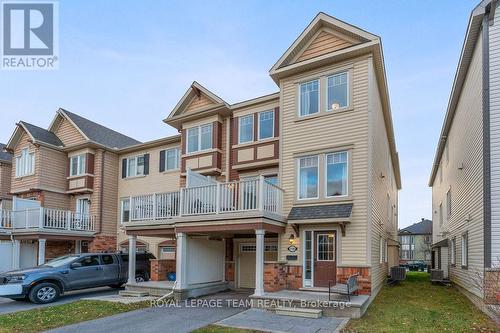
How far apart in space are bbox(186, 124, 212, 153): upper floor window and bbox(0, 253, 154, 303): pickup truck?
5.76 m

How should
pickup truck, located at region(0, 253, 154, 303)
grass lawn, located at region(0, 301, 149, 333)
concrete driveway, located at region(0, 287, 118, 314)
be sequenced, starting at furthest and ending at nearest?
pickup truck, located at region(0, 253, 154, 303) < concrete driveway, located at region(0, 287, 118, 314) < grass lawn, located at region(0, 301, 149, 333)

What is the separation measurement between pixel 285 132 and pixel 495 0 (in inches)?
297

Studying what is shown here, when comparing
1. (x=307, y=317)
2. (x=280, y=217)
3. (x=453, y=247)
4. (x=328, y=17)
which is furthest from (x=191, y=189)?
(x=453, y=247)

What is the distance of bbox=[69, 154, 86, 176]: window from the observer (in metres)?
21.5

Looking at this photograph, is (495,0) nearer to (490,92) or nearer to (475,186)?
(490,92)

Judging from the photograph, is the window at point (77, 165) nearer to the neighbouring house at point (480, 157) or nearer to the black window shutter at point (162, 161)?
the black window shutter at point (162, 161)

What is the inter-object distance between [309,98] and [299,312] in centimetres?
751

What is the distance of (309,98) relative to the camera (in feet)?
44.4

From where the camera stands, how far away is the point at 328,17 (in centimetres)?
1332

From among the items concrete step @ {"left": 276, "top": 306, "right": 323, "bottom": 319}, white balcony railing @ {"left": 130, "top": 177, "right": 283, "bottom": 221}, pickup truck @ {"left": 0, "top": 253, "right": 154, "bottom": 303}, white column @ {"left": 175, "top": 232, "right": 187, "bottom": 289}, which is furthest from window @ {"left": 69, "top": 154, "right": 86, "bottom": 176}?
concrete step @ {"left": 276, "top": 306, "right": 323, "bottom": 319}

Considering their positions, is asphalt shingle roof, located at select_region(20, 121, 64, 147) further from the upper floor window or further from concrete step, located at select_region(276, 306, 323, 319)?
concrete step, located at select_region(276, 306, 323, 319)

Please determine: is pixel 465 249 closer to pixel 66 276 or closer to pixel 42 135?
pixel 66 276

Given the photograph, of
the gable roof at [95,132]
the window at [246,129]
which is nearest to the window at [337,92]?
the window at [246,129]

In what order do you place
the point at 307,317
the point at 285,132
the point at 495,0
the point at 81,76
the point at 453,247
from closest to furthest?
1. the point at 307,317
2. the point at 495,0
3. the point at 285,132
4. the point at 453,247
5. the point at 81,76
